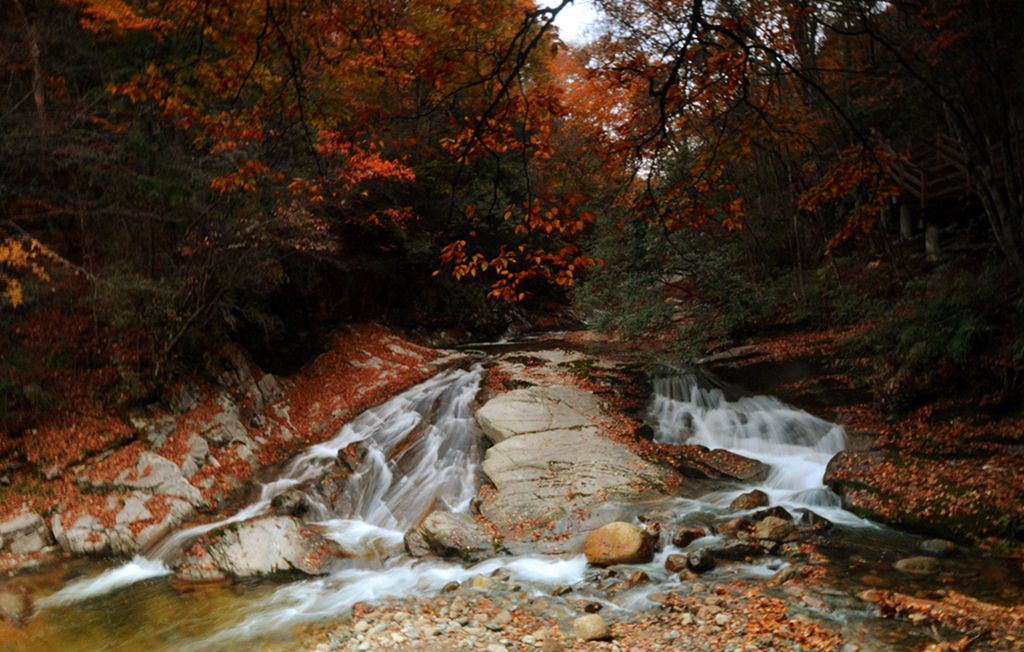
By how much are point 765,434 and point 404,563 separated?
645 cm

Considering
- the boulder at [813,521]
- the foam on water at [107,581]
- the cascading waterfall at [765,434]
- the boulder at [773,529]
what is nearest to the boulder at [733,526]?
the boulder at [773,529]

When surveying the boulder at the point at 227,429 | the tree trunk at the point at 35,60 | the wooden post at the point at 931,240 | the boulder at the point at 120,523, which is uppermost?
the tree trunk at the point at 35,60

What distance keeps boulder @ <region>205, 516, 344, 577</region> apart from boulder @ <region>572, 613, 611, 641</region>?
11.7ft

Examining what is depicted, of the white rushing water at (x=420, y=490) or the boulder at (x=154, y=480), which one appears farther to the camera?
the boulder at (x=154, y=480)

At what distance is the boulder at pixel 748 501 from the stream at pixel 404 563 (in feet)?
0.58

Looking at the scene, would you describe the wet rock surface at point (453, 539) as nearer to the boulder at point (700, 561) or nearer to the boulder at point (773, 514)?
the boulder at point (700, 561)

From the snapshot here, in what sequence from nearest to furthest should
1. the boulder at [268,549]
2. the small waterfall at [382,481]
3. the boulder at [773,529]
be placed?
the boulder at [773,529]
the boulder at [268,549]
the small waterfall at [382,481]

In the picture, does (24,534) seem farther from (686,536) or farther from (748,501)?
(748,501)

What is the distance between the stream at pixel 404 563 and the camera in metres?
6.11

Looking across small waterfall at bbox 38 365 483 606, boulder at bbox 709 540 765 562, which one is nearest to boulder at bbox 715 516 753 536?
boulder at bbox 709 540 765 562

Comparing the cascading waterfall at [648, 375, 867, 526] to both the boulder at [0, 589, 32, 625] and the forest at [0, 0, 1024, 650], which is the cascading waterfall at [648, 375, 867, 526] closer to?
the forest at [0, 0, 1024, 650]

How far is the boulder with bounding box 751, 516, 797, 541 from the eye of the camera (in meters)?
7.25

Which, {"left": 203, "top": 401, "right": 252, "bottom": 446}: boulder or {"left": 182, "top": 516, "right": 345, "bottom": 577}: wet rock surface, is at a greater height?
{"left": 203, "top": 401, "right": 252, "bottom": 446}: boulder

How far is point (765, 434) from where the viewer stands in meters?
10.6
